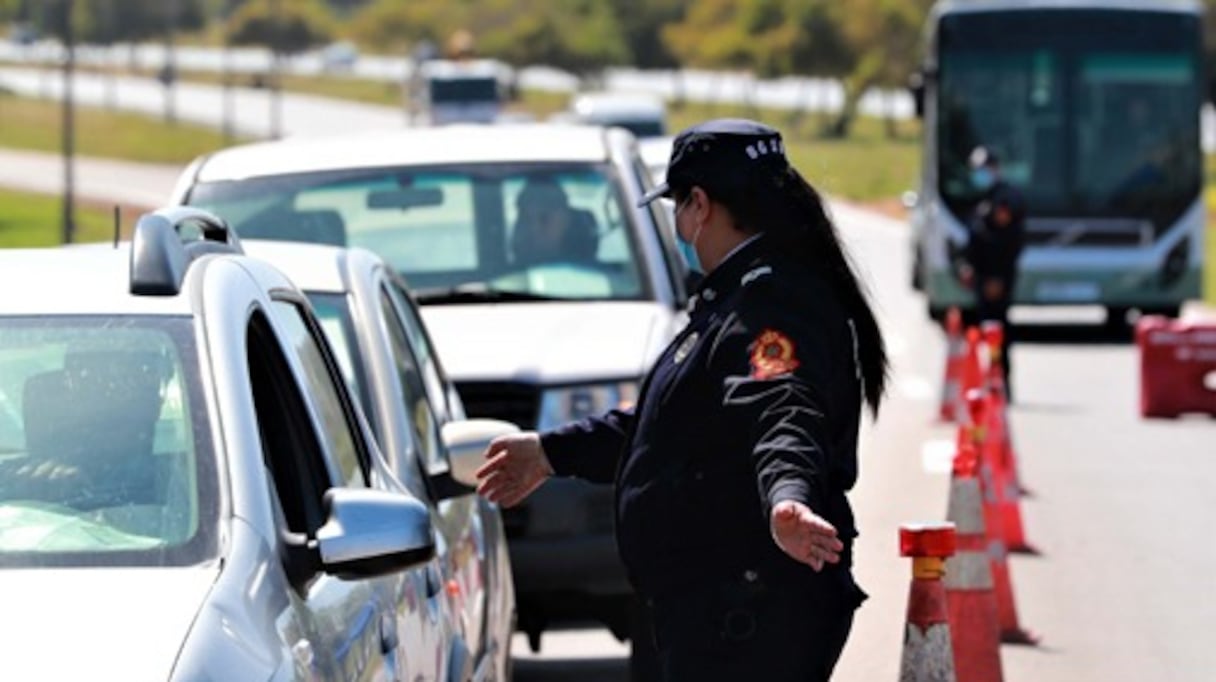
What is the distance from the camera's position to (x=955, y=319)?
20688 millimetres

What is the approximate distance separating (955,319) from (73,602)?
53.6 ft

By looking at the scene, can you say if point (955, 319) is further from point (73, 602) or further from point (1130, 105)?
point (73, 602)

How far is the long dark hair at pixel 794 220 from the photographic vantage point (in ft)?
19.1

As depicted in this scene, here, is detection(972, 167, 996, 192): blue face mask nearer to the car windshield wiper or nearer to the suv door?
the car windshield wiper

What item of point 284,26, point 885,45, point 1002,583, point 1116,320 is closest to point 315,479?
point 1002,583

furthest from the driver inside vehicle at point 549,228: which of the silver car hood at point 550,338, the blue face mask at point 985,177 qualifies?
the blue face mask at point 985,177

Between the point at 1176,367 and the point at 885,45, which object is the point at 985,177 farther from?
the point at 885,45

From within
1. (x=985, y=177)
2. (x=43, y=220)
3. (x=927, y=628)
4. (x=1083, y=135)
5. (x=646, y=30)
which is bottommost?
(x=927, y=628)

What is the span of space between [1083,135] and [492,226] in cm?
1959

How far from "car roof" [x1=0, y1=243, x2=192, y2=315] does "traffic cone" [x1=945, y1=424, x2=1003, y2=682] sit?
3.67m

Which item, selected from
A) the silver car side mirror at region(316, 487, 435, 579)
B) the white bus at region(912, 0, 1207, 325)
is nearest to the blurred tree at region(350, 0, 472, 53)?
the white bus at region(912, 0, 1207, 325)

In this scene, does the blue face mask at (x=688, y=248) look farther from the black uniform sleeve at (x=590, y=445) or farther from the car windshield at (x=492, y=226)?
the car windshield at (x=492, y=226)

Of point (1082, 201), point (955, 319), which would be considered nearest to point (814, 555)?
point (955, 319)

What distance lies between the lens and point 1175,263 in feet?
101
